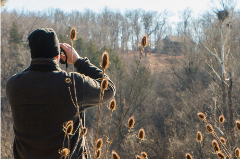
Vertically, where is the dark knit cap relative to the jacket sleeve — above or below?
above

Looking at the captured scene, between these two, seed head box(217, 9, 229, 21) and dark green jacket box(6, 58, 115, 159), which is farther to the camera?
seed head box(217, 9, 229, 21)

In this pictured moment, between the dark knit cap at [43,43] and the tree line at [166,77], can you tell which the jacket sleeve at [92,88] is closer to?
the dark knit cap at [43,43]

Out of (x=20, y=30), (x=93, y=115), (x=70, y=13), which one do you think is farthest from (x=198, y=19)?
(x=70, y=13)

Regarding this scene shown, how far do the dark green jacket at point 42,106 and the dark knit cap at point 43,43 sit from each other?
111 mm

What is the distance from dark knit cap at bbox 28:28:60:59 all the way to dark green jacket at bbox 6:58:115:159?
11 cm

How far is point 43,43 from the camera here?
1.24m

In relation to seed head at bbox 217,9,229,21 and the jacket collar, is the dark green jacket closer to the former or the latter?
the jacket collar

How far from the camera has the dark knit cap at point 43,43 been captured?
4.05ft

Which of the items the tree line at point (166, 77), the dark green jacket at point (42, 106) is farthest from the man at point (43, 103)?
the tree line at point (166, 77)

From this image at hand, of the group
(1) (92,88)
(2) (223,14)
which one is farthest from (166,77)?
(1) (92,88)

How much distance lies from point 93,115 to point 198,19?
1260 cm

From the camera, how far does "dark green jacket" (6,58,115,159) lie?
1170mm

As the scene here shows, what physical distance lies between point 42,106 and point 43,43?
345mm

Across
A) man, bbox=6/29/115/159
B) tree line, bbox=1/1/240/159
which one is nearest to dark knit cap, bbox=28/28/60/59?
man, bbox=6/29/115/159
